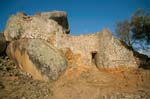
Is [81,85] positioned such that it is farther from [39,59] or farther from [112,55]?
[39,59]

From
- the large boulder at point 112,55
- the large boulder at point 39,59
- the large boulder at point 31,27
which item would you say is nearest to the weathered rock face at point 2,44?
the large boulder at point 31,27

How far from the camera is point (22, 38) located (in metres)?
19.3

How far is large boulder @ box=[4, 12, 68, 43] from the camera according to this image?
19.2 meters

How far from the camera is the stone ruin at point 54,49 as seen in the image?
648 inches

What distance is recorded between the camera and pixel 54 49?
18.1 m

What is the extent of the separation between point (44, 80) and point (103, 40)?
6.15 metres

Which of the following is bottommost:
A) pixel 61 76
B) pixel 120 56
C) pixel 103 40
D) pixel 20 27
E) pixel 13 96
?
pixel 13 96

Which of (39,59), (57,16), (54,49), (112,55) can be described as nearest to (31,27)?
(54,49)

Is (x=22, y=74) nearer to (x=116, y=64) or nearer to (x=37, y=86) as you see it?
(x=37, y=86)

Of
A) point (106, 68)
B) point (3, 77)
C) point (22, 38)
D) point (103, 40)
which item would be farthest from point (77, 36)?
point (3, 77)

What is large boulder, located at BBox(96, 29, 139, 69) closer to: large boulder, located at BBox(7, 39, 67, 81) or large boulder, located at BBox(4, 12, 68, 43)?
large boulder, located at BBox(7, 39, 67, 81)

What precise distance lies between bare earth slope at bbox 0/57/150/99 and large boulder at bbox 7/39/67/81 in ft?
1.98

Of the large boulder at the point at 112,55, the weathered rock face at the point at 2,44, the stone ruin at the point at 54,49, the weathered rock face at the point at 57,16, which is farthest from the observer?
the weathered rock face at the point at 57,16

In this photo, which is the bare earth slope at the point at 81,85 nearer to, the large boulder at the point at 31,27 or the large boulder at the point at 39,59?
the large boulder at the point at 39,59
